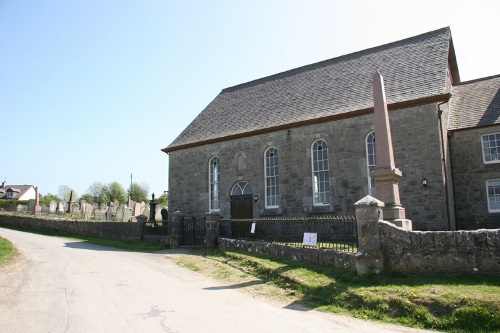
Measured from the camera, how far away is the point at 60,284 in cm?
1013

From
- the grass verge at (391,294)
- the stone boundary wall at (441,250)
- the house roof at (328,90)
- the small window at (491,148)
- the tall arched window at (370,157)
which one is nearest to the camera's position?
the grass verge at (391,294)

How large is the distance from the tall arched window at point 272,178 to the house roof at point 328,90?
51.4 inches

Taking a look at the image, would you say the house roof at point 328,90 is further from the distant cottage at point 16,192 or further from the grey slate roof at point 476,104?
the distant cottage at point 16,192

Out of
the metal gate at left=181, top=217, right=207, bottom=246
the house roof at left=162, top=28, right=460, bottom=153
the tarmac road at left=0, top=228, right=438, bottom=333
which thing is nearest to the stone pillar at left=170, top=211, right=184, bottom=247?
the metal gate at left=181, top=217, right=207, bottom=246

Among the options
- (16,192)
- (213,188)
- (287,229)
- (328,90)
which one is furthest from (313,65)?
(16,192)

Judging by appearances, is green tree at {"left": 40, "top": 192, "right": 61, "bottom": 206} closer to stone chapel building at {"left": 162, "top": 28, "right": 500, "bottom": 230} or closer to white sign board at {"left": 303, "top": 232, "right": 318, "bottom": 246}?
stone chapel building at {"left": 162, "top": 28, "right": 500, "bottom": 230}

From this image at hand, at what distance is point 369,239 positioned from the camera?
9.60 m

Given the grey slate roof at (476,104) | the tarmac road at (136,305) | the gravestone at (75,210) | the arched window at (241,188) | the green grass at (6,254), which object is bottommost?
the tarmac road at (136,305)

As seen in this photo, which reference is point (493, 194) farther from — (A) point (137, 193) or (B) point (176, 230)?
(A) point (137, 193)

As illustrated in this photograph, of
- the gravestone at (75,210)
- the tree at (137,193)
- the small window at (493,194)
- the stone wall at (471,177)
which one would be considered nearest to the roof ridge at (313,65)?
the stone wall at (471,177)

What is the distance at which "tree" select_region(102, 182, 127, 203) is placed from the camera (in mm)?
75906

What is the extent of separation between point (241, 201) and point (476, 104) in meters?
12.0

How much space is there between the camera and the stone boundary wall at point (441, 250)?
8.08 metres

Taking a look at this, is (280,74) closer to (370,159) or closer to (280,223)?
(370,159)
